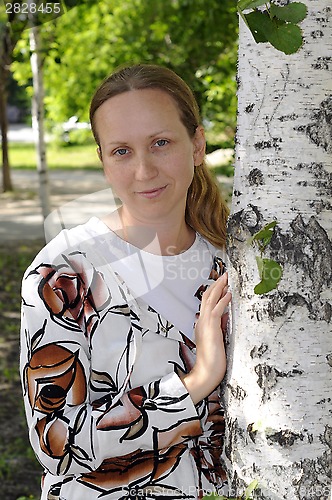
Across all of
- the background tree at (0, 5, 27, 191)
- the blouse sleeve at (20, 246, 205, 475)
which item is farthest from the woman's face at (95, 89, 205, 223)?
the background tree at (0, 5, 27, 191)

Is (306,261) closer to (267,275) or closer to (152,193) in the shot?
(267,275)

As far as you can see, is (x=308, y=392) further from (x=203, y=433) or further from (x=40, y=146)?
(x=40, y=146)

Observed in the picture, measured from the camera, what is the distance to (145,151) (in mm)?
1821

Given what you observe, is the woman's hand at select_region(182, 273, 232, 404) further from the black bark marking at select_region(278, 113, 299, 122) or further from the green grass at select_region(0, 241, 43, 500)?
the green grass at select_region(0, 241, 43, 500)

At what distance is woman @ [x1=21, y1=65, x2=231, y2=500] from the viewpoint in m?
1.69

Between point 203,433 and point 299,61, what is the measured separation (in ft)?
2.95

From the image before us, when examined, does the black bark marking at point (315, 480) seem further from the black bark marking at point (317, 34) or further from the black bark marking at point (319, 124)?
the black bark marking at point (317, 34)

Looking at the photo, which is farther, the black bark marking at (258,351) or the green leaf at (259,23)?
the black bark marking at (258,351)

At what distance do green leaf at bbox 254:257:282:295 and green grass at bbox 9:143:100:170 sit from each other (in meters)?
18.3

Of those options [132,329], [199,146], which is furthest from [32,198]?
[132,329]

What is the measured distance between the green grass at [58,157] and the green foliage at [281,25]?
60.4 ft

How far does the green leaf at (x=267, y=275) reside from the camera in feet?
4.53

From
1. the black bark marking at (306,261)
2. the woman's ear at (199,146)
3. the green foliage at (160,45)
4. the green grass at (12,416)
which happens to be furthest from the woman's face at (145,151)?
the green grass at (12,416)

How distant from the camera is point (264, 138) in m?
1.44
